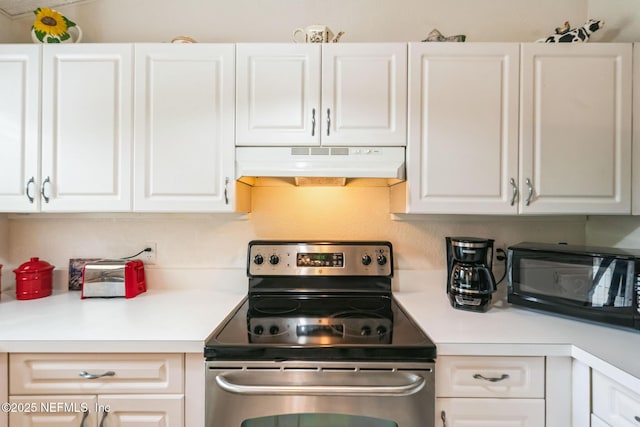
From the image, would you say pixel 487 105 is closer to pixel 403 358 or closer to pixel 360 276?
pixel 360 276

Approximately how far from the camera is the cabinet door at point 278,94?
139 centimetres

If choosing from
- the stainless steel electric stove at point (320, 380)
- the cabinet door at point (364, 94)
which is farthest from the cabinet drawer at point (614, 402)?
the cabinet door at point (364, 94)

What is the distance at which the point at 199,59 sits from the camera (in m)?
1.41

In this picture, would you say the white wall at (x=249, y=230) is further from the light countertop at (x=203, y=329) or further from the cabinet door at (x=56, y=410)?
the cabinet door at (x=56, y=410)

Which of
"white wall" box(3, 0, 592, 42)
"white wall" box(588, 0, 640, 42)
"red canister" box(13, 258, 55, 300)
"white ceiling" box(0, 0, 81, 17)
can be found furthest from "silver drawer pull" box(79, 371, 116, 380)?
"white wall" box(588, 0, 640, 42)

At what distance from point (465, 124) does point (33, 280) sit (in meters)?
2.30

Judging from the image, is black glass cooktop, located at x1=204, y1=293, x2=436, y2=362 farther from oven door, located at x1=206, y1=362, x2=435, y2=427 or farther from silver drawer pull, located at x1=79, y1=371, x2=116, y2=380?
silver drawer pull, located at x1=79, y1=371, x2=116, y2=380

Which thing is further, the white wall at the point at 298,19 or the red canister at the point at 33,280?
the white wall at the point at 298,19

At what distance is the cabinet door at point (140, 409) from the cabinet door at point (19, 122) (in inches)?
40.1

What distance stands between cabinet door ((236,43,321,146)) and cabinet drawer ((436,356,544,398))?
107 centimetres

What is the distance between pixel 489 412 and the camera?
1067mm

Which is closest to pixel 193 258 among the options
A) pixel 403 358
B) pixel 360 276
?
pixel 360 276

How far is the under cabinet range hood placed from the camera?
133 centimetres

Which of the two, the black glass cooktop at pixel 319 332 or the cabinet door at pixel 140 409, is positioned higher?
the black glass cooktop at pixel 319 332
